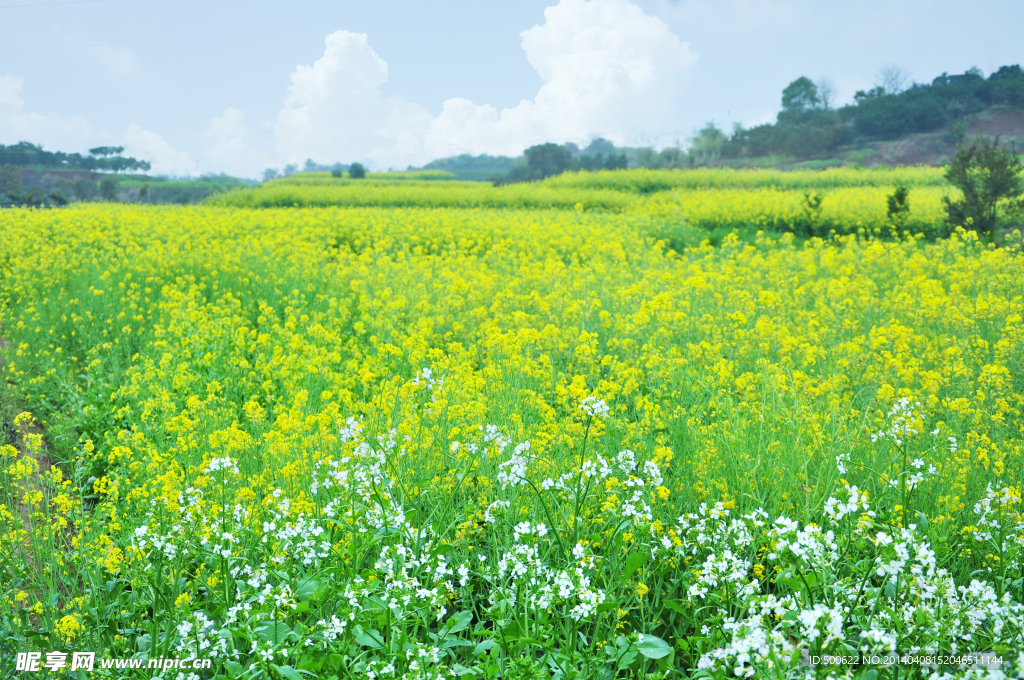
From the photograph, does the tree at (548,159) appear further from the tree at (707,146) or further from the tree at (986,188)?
the tree at (986,188)

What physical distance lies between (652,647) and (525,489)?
943mm

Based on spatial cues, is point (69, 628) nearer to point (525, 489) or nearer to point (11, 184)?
point (525, 489)

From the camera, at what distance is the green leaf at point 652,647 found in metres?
1.98

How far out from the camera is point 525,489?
2.83 metres

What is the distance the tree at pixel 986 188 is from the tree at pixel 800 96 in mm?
35101

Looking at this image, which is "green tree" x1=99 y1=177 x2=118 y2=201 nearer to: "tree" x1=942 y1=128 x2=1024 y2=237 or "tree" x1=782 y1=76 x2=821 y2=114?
"tree" x1=942 y1=128 x2=1024 y2=237

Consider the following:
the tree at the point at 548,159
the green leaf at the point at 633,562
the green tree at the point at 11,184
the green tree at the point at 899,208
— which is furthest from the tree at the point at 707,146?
the green leaf at the point at 633,562

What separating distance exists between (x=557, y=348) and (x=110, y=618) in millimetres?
3345

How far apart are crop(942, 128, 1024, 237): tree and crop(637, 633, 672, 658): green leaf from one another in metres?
13.8

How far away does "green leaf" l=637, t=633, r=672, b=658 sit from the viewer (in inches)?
78.0

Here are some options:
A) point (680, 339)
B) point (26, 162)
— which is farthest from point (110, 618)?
point (26, 162)

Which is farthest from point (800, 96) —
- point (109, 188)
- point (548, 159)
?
point (109, 188)

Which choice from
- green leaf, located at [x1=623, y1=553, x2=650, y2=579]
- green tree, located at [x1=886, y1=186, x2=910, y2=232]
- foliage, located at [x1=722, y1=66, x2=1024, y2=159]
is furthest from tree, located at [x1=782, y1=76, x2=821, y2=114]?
green leaf, located at [x1=623, y1=553, x2=650, y2=579]

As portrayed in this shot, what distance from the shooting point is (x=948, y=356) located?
4.47 metres
